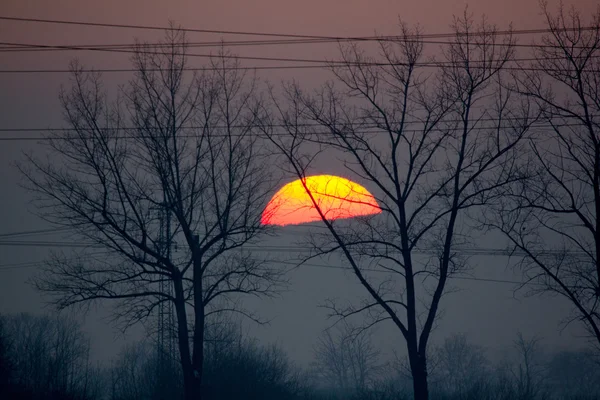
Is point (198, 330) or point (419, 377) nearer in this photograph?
point (419, 377)

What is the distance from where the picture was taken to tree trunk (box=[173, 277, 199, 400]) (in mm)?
20102

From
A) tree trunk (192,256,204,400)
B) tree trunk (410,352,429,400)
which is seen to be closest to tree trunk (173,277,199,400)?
tree trunk (192,256,204,400)

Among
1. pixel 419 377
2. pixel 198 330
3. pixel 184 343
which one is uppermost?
pixel 198 330

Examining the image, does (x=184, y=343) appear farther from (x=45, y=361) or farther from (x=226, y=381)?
(x=45, y=361)

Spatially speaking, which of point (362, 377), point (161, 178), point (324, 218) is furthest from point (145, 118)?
point (362, 377)

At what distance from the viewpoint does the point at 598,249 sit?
1686 centimetres

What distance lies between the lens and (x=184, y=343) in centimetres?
2039

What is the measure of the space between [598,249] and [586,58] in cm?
499

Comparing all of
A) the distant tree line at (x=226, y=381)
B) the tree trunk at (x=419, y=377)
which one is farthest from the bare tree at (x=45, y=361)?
the tree trunk at (x=419, y=377)

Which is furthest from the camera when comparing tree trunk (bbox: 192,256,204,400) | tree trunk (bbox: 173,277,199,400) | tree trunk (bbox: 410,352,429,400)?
tree trunk (bbox: 192,256,204,400)

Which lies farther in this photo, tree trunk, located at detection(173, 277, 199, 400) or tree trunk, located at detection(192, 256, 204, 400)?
tree trunk, located at detection(192, 256, 204, 400)

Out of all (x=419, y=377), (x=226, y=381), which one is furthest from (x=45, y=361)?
(x=419, y=377)

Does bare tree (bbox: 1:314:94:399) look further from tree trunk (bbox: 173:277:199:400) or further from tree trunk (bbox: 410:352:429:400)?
tree trunk (bbox: 410:352:429:400)

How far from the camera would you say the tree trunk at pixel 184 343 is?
20.1m
